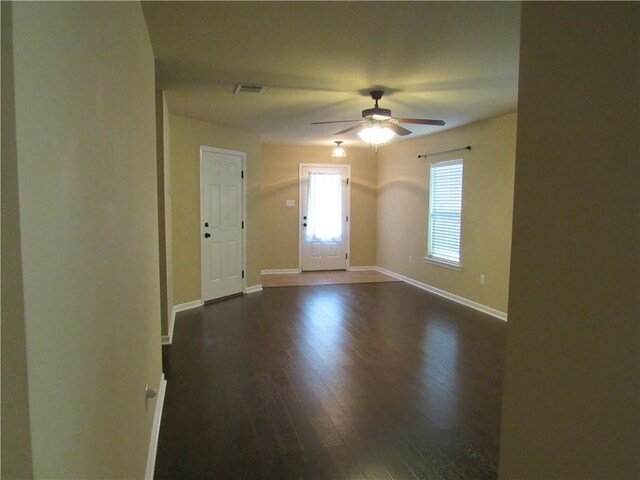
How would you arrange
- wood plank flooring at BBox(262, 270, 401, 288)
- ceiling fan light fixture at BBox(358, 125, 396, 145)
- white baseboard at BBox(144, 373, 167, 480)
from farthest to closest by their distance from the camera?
wood plank flooring at BBox(262, 270, 401, 288) < ceiling fan light fixture at BBox(358, 125, 396, 145) < white baseboard at BBox(144, 373, 167, 480)

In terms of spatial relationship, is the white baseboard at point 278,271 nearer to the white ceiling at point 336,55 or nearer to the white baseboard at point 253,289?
the white baseboard at point 253,289

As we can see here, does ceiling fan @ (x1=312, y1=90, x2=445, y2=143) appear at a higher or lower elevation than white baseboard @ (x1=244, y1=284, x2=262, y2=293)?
higher

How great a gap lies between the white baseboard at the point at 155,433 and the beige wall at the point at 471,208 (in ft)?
13.4

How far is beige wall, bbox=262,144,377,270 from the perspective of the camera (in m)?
8.17

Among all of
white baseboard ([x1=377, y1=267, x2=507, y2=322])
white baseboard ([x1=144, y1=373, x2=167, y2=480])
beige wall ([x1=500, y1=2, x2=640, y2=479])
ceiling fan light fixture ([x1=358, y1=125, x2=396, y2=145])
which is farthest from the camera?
white baseboard ([x1=377, y1=267, x2=507, y2=322])

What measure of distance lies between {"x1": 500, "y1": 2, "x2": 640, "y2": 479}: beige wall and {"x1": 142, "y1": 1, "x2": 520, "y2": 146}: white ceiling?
5.13ft

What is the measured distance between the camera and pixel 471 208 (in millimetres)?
5867

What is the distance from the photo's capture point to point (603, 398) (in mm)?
819

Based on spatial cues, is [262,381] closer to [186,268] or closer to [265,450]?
[265,450]

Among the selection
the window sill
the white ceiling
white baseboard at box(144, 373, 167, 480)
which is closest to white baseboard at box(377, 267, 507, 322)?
the window sill

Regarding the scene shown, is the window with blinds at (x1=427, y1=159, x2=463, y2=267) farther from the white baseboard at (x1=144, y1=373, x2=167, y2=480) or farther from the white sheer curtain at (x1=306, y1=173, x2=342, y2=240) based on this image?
the white baseboard at (x1=144, y1=373, x2=167, y2=480)

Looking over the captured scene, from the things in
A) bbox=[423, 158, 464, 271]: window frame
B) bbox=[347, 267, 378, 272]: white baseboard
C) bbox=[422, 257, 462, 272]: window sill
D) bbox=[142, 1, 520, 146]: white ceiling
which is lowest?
bbox=[347, 267, 378, 272]: white baseboard

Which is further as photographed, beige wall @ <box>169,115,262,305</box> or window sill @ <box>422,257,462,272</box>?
window sill @ <box>422,257,462,272</box>

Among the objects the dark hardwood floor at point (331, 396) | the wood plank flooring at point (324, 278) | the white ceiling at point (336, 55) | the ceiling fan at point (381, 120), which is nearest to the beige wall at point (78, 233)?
the dark hardwood floor at point (331, 396)
